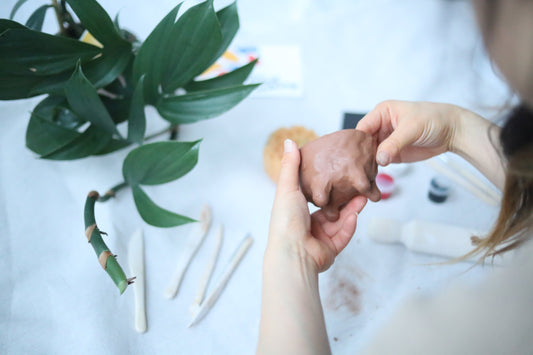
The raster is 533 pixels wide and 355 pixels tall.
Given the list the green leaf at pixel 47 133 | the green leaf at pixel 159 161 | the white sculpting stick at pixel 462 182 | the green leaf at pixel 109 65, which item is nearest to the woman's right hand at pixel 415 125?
the white sculpting stick at pixel 462 182

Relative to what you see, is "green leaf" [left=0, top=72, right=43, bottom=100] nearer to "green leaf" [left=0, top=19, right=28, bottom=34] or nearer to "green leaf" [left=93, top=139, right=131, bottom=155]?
"green leaf" [left=0, top=19, right=28, bottom=34]

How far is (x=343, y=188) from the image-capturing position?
74cm

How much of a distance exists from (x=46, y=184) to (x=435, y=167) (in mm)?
1029

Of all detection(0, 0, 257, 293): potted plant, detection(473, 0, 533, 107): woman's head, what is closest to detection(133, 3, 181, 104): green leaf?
detection(0, 0, 257, 293): potted plant

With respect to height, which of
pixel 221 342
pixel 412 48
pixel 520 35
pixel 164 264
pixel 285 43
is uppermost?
pixel 520 35

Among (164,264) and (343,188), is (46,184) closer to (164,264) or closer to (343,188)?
(164,264)

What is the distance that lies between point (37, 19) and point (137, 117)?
0.29 metres

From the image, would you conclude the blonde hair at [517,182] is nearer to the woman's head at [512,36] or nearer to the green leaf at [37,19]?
the woman's head at [512,36]

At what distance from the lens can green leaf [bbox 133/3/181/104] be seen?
0.74 metres

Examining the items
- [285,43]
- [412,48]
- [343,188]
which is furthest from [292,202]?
[412,48]

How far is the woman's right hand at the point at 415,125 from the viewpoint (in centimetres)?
80

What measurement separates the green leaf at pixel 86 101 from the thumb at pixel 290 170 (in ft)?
1.23

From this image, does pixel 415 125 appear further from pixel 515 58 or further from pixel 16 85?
pixel 16 85

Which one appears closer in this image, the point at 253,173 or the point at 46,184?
the point at 46,184
